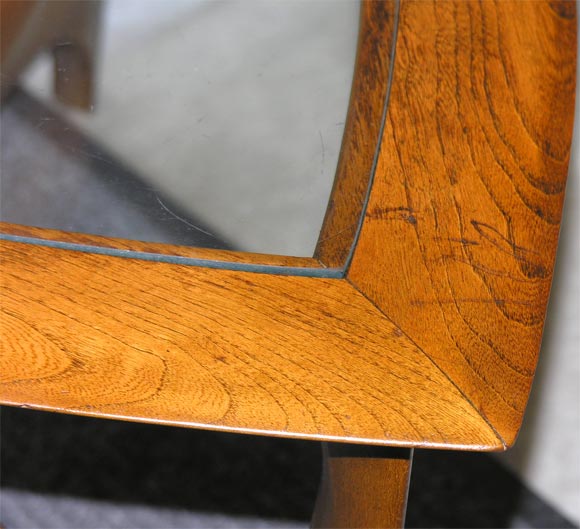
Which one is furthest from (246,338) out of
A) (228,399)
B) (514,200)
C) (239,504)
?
(239,504)

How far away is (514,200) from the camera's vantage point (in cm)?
37

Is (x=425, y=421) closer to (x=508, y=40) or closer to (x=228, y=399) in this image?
(x=228, y=399)

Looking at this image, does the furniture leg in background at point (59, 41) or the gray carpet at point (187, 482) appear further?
the gray carpet at point (187, 482)

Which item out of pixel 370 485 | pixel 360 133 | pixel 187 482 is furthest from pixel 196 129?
pixel 187 482

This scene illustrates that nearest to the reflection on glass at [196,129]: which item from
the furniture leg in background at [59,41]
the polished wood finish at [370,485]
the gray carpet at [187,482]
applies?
the furniture leg in background at [59,41]

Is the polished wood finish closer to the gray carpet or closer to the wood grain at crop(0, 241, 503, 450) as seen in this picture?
the wood grain at crop(0, 241, 503, 450)

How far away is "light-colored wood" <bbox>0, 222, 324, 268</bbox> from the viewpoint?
1.16 ft

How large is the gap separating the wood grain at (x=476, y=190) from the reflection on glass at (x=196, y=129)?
0.14 ft

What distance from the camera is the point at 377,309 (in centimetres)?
34

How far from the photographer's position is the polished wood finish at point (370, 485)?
1.37 ft

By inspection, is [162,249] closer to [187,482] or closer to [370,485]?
[370,485]

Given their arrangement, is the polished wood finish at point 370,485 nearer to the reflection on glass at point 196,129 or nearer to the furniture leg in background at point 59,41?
the reflection on glass at point 196,129

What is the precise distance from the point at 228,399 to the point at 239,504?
0.52 metres

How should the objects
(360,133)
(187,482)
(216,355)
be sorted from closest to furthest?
1. (216,355)
2. (360,133)
3. (187,482)
